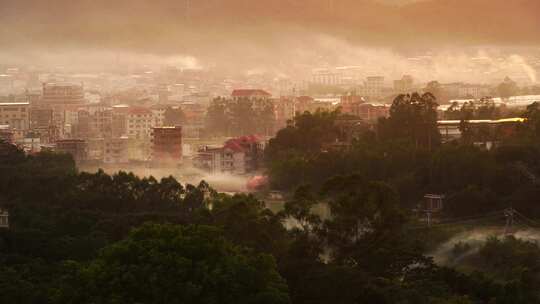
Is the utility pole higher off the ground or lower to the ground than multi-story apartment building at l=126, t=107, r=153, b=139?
lower

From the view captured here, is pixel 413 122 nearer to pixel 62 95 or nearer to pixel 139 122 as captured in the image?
pixel 139 122

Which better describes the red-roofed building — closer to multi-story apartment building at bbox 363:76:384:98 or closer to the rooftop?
the rooftop

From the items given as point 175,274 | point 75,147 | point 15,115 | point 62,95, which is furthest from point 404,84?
point 175,274

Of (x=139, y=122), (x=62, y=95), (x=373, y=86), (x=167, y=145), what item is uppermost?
(x=373, y=86)

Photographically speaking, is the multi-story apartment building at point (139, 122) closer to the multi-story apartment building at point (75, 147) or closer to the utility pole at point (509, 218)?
the multi-story apartment building at point (75, 147)

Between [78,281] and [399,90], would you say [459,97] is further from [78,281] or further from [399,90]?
[78,281]

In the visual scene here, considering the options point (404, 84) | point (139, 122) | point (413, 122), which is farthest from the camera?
point (404, 84)

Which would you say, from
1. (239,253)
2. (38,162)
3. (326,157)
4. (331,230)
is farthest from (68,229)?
(38,162)

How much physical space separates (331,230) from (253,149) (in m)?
11.2

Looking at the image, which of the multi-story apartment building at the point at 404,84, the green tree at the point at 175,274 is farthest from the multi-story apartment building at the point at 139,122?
the green tree at the point at 175,274

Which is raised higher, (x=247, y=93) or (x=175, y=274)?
(x=247, y=93)

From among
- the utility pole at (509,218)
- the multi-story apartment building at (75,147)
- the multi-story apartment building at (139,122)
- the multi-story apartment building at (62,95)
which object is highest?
the multi-story apartment building at (62,95)

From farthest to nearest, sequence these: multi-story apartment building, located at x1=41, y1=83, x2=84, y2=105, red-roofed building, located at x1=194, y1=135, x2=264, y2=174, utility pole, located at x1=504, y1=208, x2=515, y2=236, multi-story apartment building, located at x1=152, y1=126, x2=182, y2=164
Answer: multi-story apartment building, located at x1=41, y1=83, x2=84, y2=105 → multi-story apartment building, located at x1=152, y1=126, x2=182, y2=164 → red-roofed building, located at x1=194, y1=135, x2=264, y2=174 → utility pole, located at x1=504, y1=208, x2=515, y2=236

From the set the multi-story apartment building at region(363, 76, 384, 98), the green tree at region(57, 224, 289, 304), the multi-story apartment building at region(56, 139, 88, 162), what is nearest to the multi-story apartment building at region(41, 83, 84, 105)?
the multi-story apartment building at region(363, 76, 384, 98)
